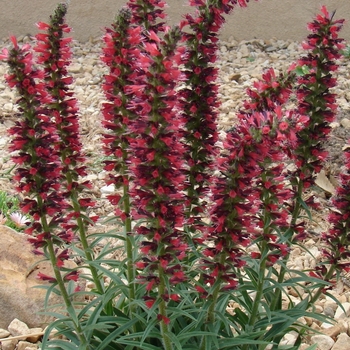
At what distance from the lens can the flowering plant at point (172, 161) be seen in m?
2.39

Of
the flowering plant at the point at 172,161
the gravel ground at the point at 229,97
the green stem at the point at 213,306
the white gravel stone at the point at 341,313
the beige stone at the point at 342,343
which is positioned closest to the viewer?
the flowering plant at the point at 172,161

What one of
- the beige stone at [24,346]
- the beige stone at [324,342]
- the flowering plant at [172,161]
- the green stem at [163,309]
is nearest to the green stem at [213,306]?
the flowering plant at [172,161]

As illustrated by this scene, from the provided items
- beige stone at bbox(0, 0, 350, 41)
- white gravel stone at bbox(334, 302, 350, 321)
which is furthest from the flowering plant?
beige stone at bbox(0, 0, 350, 41)

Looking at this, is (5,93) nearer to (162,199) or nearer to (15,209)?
(15,209)

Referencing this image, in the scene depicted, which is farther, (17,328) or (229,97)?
(229,97)

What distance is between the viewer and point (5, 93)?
8.10m

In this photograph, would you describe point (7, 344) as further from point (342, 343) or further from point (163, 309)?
point (342, 343)

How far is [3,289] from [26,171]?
79.0 inches

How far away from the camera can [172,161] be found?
237cm

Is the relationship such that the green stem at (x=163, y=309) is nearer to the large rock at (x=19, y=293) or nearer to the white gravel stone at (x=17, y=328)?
the large rock at (x=19, y=293)

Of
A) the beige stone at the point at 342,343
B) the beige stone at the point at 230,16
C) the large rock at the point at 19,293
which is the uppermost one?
the beige stone at the point at 230,16

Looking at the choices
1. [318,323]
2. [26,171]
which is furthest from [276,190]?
[318,323]

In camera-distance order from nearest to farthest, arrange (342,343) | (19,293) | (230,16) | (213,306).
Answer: (213,306) → (342,343) → (19,293) → (230,16)

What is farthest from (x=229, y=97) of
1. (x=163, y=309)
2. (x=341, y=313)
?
(x=163, y=309)
